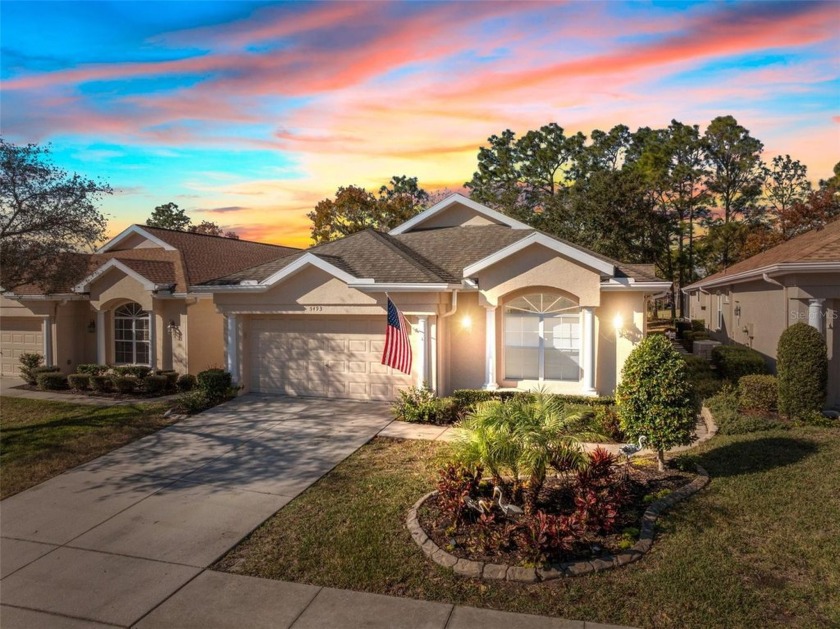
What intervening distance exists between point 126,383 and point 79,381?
6.43 feet

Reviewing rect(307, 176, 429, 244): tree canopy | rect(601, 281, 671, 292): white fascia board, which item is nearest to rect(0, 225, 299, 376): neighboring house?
rect(601, 281, 671, 292): white fascia board

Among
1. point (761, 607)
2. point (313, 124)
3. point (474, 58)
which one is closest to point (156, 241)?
point (313, 124)

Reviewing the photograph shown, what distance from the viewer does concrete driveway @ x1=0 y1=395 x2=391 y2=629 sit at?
6.13 metres

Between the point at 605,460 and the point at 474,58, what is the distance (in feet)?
28.1

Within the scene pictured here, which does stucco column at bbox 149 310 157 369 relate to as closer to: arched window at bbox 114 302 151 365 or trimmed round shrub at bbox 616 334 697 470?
arched window at bbox 114 302 151 365

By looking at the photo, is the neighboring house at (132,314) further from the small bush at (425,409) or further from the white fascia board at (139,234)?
the small bush at (425,409)

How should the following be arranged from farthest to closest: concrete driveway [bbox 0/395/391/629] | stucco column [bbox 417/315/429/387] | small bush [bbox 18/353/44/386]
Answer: small bush [bbox 18/353/44/386]
stucco column [bbox 417/315/429/387]
concrete driveway [bbox 0/395/391/629]

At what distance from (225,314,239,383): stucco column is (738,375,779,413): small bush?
13.3 m

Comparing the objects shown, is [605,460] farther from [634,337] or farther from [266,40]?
[266,40]

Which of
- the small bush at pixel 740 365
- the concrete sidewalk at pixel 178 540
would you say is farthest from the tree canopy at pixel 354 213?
the concrete sidewalk at pixel 178 540

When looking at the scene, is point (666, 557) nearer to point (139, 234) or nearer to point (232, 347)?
point (232, 347)

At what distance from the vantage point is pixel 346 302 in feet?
49.4

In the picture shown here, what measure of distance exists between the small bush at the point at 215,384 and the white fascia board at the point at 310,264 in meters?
2.78

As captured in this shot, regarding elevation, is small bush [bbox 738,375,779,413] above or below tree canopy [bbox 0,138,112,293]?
below
